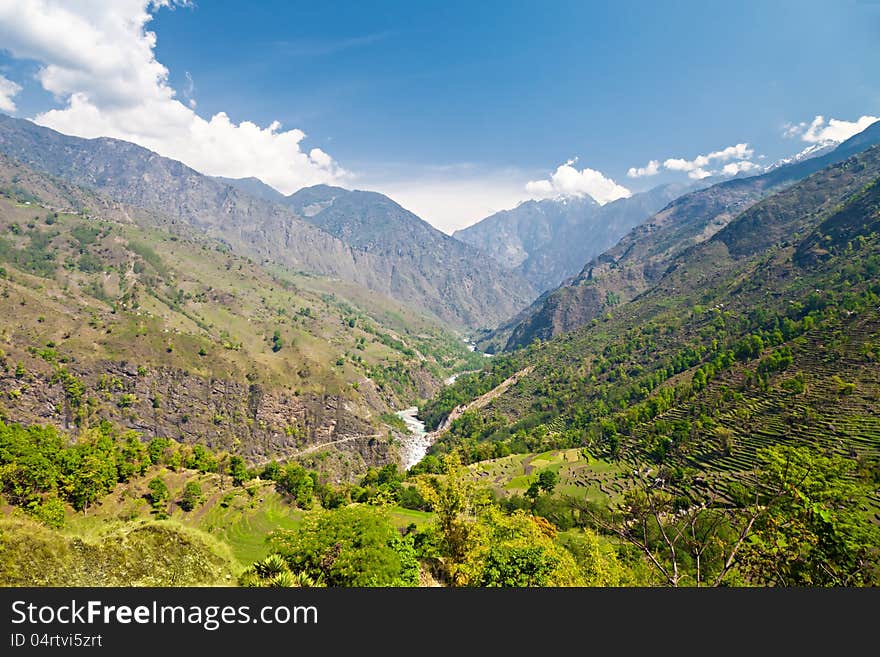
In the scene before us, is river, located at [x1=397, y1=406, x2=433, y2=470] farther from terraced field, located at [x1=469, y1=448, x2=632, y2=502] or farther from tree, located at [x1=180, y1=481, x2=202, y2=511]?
tree, located at [x1=180, y1=481, x2=202, y2=511]

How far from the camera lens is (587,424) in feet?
445

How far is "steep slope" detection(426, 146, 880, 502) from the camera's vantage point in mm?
70750

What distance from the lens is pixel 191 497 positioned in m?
66.8

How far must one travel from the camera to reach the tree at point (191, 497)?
66.1 meters

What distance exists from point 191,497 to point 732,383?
4552 inches

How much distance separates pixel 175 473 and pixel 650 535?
257 ft

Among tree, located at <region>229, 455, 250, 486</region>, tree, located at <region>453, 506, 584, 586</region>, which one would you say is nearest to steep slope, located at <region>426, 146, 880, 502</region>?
tree, located at <region>453, 506, 584, 586</region>

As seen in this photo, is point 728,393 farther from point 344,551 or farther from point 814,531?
point 344,551

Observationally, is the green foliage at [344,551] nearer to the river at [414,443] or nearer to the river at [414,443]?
the river at [414,443]

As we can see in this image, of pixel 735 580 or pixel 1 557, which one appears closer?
pixel 1 557

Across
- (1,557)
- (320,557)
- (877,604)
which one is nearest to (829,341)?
(877,604)

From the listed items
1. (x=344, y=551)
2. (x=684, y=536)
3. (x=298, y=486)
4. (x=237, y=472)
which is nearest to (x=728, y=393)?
(x=684, y=536)

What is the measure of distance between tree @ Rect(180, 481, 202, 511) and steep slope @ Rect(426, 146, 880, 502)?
74366mm

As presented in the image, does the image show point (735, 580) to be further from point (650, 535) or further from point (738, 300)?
point (738, 300)
